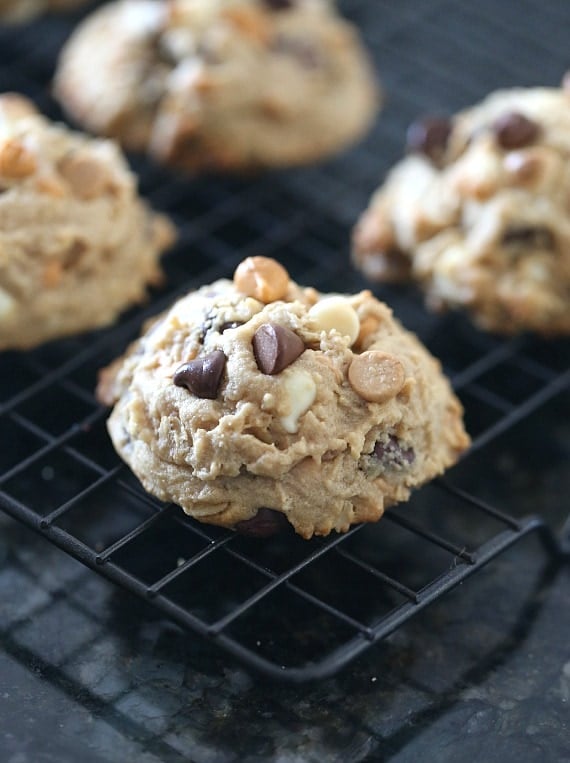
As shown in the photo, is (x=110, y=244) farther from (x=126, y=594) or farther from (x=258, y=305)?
(x=126, y=594)

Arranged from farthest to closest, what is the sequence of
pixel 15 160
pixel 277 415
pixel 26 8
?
pixel 26 8
pixel 15 160
pixel 277 415

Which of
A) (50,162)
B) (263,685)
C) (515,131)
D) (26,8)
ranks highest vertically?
(515,131)

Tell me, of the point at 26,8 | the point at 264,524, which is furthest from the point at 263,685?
the point at 26,8

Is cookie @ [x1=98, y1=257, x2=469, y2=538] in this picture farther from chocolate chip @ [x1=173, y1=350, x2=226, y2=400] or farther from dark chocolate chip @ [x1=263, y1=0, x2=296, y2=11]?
dark chocolate chip @ [x1=263, y1=0, x2=296, y2=11]

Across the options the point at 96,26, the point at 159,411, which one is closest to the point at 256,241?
the point at 96,26

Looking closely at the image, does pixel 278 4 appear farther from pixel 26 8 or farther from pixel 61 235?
pixel 61 235

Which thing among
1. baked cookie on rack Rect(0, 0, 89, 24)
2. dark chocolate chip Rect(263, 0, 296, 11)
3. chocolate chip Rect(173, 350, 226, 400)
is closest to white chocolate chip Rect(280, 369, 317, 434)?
chocolate chip Rect(173, 350, 226, 400)

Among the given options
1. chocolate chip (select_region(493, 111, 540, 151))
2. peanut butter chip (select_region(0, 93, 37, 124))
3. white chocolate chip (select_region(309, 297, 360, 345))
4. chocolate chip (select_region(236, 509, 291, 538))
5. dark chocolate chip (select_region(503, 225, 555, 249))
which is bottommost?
chocolate chip (select_region(236, 509, 291, 538))
